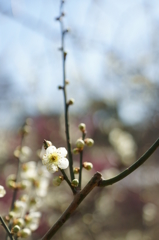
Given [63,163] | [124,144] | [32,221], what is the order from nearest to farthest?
1. [63,163]
2. [32,221]
3. [124,144]

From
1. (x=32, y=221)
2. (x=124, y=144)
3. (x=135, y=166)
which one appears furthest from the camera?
(x=124, y=144)

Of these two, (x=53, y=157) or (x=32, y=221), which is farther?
(x=32, y=221)

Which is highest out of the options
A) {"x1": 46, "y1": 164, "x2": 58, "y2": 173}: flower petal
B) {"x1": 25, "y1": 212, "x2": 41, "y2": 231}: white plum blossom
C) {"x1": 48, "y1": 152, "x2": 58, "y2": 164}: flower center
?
{"x1": 48, "y1": 152, "x2": 58, "y2": 164}: flower center

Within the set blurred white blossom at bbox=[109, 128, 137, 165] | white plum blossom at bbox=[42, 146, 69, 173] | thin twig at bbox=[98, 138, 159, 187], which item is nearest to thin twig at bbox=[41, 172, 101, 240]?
thin twig at bbox=[98, 138, 159, 187]

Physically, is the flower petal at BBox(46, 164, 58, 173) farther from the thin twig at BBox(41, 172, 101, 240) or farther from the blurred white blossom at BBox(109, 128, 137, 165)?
the blurred white blossom at BBox(109, 128, 137, 165)

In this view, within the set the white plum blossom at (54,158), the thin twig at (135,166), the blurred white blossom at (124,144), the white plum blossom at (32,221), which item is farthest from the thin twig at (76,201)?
the blurred white blossom at (124,144)

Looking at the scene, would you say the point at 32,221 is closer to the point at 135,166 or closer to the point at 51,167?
the point at 51,167

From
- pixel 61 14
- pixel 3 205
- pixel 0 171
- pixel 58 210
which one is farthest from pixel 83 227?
pixel 61 14

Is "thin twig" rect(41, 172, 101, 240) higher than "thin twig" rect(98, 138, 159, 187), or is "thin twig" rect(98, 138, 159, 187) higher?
"thin twig" rect(98, 138, 159, 187)

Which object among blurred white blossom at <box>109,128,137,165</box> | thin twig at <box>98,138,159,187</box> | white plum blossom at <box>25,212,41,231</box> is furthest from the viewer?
blurred white blossom at <box>109,128,137,165</box>

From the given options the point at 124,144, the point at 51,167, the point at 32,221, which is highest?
the point at 51,167

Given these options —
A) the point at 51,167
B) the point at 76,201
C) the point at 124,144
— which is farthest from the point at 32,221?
the point at 124,144

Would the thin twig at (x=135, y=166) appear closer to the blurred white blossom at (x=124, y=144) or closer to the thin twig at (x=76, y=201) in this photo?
the thin twig at (x=76, y=201)
